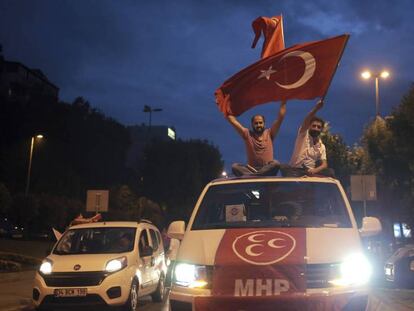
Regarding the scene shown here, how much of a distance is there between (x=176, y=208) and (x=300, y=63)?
6430 centimetres

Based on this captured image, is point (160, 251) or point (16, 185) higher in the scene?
point (16, 185)

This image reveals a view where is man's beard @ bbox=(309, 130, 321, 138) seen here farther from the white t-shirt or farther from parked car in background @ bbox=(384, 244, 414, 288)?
parked car in background @ bbox=(384, 244, 414, 288)

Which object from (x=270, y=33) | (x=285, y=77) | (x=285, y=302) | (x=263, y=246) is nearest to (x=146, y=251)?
(x=285, y=77)

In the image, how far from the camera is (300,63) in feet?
33.2

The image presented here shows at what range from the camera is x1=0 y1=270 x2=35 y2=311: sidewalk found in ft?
42.3

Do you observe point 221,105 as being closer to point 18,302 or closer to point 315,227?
point 315,227

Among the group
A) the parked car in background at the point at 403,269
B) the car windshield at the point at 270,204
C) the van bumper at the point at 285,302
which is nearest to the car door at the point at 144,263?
the car windshield at the point at 270,204

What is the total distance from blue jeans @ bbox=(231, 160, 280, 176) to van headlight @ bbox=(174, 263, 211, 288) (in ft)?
7.13

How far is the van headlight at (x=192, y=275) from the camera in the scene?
5.49 m

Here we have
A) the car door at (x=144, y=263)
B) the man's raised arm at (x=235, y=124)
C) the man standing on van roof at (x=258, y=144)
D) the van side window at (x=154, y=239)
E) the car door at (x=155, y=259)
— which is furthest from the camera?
the van side window at (x=154, y=239)

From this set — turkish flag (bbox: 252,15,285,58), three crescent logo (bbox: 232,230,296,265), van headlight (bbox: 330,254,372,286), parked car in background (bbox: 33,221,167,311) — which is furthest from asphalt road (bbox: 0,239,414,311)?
turkish flag (bbox: 252,15,285,58)

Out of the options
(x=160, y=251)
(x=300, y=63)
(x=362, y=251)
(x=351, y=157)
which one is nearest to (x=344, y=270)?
(x=362, y=251)

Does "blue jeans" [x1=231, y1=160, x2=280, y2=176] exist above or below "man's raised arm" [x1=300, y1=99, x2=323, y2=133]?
below

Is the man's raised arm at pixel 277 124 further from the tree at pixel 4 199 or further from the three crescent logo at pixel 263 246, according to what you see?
the tree at pixel 4 199
